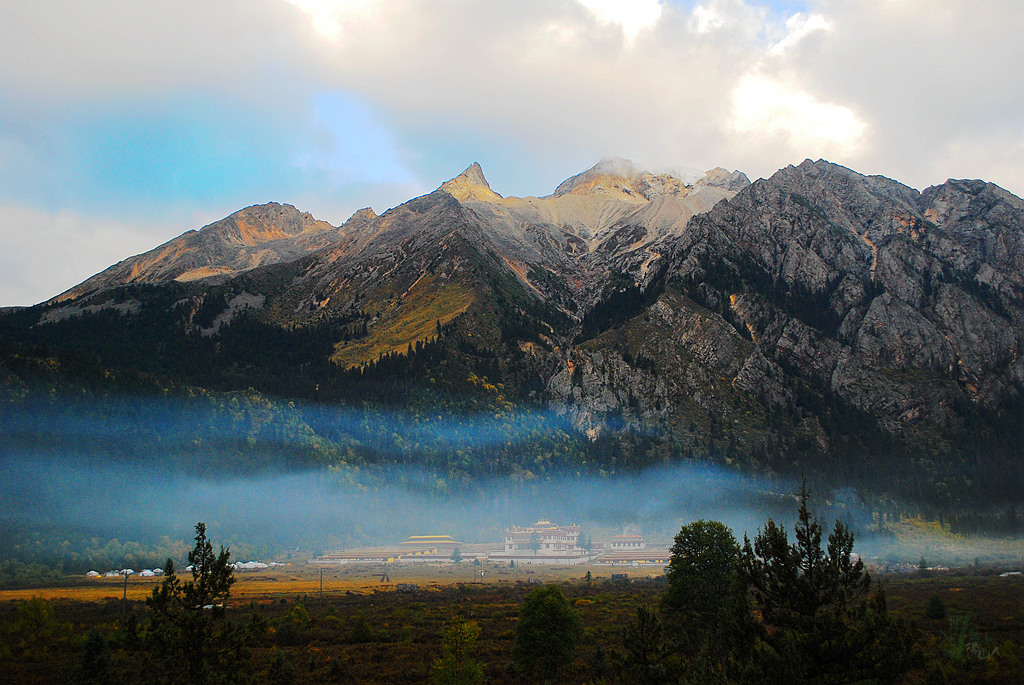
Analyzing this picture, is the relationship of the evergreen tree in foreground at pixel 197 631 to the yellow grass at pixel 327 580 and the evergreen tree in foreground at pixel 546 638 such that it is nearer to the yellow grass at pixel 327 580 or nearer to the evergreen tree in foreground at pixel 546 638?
the evergreen tree in foreground at pixel 546 638

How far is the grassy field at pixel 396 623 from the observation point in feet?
191

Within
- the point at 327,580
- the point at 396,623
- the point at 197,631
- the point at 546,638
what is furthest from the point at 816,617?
the point at 327,580

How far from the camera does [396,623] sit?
90625mm

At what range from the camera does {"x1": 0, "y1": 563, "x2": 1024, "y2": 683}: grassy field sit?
191 ft

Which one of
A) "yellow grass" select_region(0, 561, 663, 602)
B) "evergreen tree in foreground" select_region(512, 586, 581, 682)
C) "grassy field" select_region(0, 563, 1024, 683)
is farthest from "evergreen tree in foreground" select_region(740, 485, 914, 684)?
"yellow grass" select_region(0, 561, 663, 602)

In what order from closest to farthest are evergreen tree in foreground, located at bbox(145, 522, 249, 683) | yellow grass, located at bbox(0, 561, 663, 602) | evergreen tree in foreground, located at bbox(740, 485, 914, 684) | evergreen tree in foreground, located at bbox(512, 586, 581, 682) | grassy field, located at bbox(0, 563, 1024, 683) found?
evergreen tree in foreground, located at bbox(740, 485, 914, 684), evergreen tree in foreground, located at bbox(145, 522, 249, 683), grassy field, located at bbox(0, 563, 1024, 683), evergreen tree in foreground, located at bbox(512, 586, 581, 682), yellow grass, located at bbox(0, 561, 663, 602)

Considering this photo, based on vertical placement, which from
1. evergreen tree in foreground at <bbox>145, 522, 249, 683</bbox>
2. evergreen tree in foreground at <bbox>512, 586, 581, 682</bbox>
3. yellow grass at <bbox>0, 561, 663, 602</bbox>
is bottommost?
yellow grass at <bbox>0, 561, 663, 602</bbox>

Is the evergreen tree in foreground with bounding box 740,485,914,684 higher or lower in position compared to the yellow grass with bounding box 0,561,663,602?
higher

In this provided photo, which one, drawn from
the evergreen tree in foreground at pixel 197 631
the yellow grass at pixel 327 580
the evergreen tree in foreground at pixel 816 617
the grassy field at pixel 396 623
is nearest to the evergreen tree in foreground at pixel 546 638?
the grassy field at pixel 396 623

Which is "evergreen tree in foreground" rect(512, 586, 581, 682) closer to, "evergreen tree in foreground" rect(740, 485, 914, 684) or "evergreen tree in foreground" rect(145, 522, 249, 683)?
"evergreen tree in foreground" rect(145, 522, 249, 683)

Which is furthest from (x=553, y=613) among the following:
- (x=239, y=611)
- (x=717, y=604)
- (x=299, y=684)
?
(x=239, y=611)

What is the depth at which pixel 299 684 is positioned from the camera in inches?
2224

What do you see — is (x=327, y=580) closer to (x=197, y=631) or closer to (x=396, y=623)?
(x=396, y=623)

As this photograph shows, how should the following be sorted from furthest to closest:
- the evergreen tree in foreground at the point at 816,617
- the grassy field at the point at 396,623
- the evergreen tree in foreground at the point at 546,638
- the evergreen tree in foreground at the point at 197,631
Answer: the evergreen tree in foreground at the point at 546,638, the grassy field at the point at 396,623, the evergreen tree in foreground at the point at 197,631, the evergreen tree in foreground at the point at 816,617
